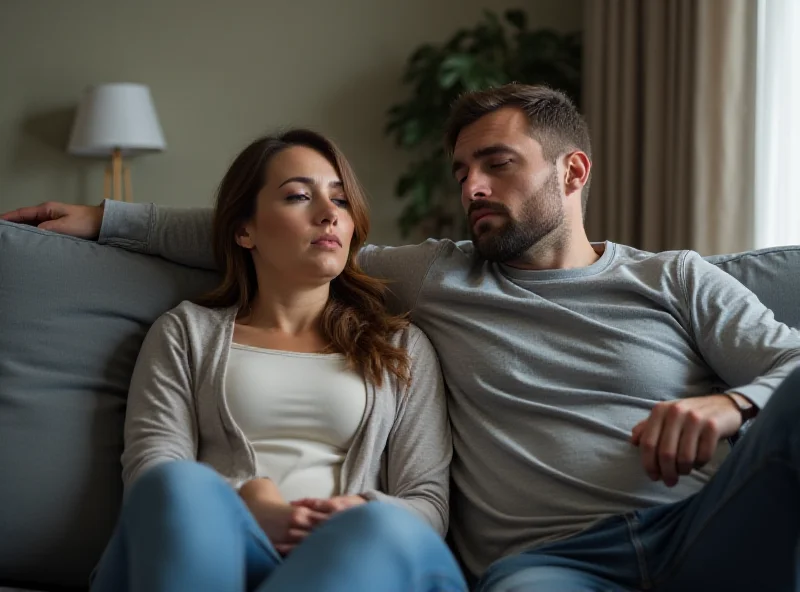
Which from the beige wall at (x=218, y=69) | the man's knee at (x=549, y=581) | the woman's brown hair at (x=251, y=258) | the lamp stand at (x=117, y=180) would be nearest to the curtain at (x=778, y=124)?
the beige wall at (x=218, y=69)

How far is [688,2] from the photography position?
3.12m

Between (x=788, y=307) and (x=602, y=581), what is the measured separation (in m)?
0.65

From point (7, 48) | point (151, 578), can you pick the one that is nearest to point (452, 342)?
point (151, 578)

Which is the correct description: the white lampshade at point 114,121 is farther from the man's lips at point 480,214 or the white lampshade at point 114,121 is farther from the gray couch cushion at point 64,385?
the man's lips at point 480,214

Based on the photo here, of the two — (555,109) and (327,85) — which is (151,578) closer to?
(555,109)

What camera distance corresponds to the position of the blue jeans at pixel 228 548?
101cm

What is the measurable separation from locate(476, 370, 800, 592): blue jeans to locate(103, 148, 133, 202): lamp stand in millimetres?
3028

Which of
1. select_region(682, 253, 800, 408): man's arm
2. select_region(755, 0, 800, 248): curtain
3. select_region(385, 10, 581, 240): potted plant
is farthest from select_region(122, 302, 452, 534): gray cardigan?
select_region(385, 10, 581, 240): potted plant

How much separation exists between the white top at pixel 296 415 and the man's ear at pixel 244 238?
0.85 feet

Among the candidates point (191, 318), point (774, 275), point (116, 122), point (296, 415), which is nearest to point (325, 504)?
point (296, 415)

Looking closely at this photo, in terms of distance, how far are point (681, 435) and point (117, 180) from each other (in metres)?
3.19

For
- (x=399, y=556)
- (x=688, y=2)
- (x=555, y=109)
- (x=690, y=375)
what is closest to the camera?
(x=399, y=556)

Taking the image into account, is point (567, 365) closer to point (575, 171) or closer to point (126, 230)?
point (575, 171)

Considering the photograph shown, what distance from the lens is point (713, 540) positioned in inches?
48.3
